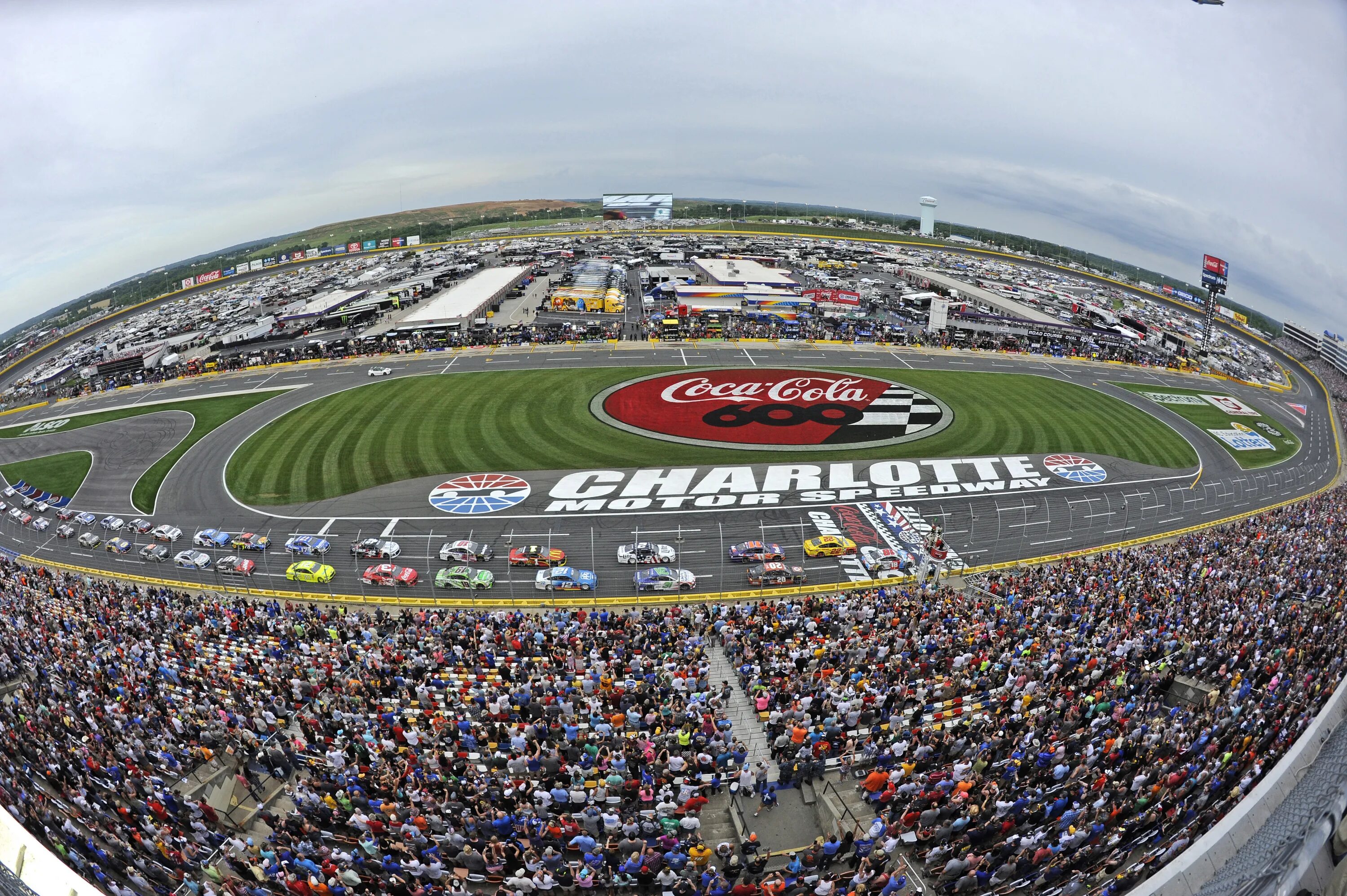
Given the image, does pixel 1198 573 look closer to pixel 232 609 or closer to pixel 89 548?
pixel 232 609

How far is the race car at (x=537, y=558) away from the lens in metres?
34.9

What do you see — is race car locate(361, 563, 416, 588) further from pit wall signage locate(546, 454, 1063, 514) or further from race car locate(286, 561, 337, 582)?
pit wall signage locate(546, 454, 1063, 514)

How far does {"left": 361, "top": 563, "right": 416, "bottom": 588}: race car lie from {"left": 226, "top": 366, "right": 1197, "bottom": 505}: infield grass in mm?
11906

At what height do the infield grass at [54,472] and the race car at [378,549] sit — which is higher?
the infield grass at [54,472]

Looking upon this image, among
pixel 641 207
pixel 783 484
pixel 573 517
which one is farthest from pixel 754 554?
pixel 641 207

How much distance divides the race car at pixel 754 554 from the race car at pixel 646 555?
10.5 feet

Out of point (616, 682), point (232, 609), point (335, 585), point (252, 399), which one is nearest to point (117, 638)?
point (232, 609)

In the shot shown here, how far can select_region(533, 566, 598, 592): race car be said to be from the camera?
3278 centimetres

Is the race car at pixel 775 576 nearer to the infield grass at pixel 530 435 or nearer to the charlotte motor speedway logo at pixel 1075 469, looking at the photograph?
the infield grass at pixel 530 435

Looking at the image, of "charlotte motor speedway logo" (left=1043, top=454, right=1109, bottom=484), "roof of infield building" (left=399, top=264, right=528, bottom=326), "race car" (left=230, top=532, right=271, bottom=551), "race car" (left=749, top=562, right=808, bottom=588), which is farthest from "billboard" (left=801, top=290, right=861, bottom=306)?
"race car" (left=230, top=532, right=271, bottom=551)

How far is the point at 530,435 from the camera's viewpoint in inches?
2050

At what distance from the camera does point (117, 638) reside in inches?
1038

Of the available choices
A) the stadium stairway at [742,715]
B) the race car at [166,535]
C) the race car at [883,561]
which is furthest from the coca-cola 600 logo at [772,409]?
the race car at [166,535]

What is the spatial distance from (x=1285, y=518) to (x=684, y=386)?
43.8 meters
